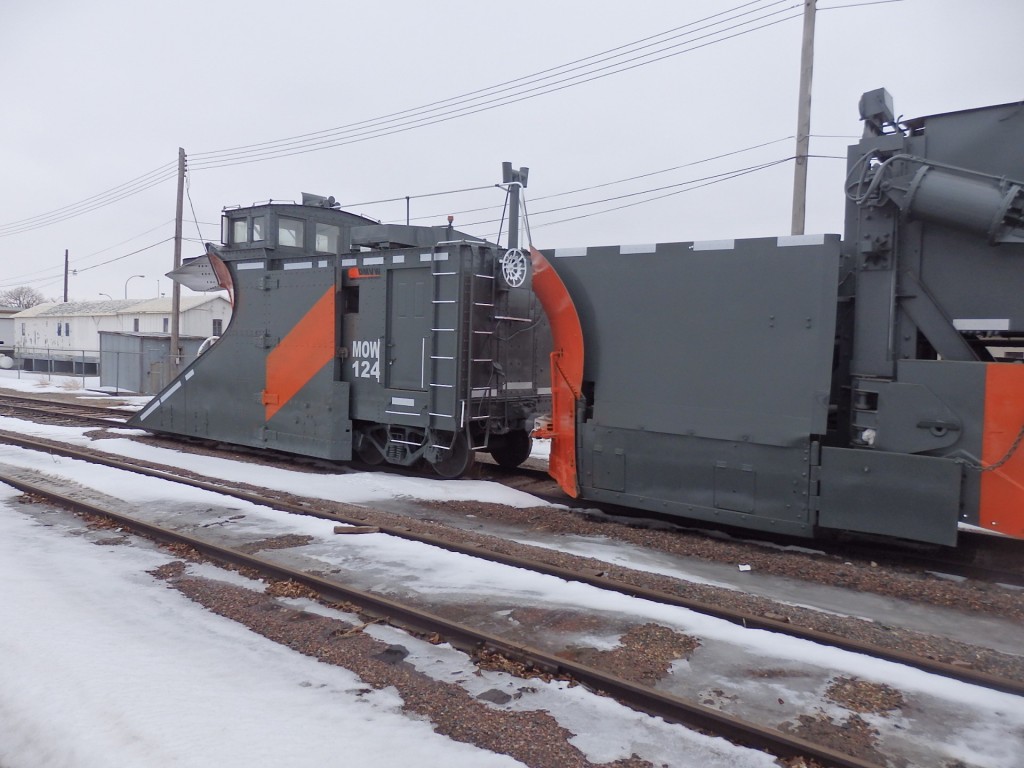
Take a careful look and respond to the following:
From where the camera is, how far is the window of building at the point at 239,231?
12273mm

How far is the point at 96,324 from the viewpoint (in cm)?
4781

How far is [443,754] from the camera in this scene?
324cm

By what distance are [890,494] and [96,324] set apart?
5156cm

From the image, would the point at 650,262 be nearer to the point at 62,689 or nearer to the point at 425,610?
the point at 425,610

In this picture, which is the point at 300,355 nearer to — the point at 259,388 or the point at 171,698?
the point at 259,388

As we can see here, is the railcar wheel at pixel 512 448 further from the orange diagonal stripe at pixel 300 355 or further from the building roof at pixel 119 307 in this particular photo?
the building roof at pixel 119 307

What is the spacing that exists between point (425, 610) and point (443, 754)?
1.75m

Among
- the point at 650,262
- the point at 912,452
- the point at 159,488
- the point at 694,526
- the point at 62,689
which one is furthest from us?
the point at 159,488

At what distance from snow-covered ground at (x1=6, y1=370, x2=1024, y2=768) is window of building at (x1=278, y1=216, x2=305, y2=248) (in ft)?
23.4

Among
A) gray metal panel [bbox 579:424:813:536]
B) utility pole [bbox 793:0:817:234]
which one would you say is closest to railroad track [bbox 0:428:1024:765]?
gray metal panel [bbox 579:424:813:536]

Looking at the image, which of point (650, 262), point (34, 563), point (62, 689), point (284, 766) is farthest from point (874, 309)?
point (34, 563)

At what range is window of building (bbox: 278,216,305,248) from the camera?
12.1 meters

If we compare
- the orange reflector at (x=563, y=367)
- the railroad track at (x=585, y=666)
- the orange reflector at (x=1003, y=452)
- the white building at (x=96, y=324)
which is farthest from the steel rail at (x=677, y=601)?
the white building at (x=96, y=324)

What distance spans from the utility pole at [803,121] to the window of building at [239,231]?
28.6ft
